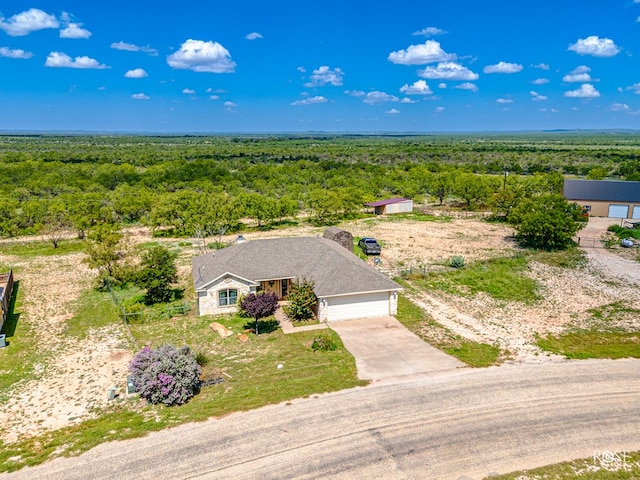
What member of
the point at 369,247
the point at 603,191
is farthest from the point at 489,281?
the point at 603,191

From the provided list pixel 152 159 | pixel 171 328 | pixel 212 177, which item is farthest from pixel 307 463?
pixel 152 159

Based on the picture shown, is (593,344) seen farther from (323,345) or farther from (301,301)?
(301,301)

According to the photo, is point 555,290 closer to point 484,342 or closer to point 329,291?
point 484,342

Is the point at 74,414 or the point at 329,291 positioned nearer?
the point at 74,414

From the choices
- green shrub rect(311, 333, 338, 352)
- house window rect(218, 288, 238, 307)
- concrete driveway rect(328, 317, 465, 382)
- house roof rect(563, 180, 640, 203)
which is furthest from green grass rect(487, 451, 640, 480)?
house roof rect(563, 180, 640, 203)

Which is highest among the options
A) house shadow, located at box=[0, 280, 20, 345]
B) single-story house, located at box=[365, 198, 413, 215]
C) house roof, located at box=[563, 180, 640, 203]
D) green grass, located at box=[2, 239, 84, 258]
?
house roof, located at box=[563, 180, 640, 203]

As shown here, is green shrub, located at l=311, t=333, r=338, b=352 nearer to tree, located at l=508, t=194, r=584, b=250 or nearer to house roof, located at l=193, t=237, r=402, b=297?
house roof, located at l=193, t=237, r=402, b=297

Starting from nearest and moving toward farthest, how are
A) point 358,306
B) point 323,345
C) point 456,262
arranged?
point 323,345 < point 358,306 < point 456,262
